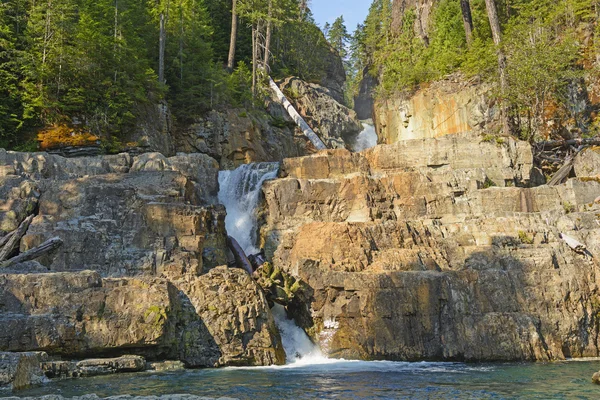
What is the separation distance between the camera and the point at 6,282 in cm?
1430

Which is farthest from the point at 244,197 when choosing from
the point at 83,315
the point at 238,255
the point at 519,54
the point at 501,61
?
the point at 519,54

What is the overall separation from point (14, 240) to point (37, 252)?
1292 mm

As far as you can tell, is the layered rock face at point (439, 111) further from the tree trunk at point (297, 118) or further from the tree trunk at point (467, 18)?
the tree trunk at point (297, 118)

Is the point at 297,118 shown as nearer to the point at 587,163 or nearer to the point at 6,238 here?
the point at 587,163

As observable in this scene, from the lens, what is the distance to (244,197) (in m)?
25.2

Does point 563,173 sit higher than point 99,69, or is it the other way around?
point 99,69

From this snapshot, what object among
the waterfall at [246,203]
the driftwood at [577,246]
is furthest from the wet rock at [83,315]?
the driftwood at [577,246]

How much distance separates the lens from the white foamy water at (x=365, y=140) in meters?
46.5

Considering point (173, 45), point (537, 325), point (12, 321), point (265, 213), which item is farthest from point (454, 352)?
point (173, 45)

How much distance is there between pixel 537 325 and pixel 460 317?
7.53 feet

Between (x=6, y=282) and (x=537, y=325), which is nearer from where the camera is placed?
(x=6, y=282)

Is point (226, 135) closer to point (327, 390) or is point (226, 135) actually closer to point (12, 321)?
point (12, 321)

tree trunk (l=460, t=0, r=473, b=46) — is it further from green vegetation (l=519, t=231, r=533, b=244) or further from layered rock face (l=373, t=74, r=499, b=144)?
green vegetation (l=519, t=231, r=533, b=244)

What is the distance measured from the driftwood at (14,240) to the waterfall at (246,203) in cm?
805
